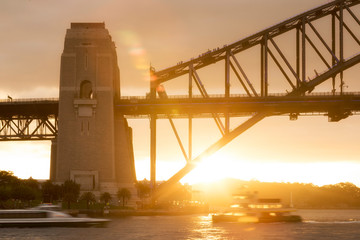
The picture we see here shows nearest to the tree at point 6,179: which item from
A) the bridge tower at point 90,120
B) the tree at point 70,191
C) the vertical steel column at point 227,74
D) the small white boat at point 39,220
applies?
the bridge tower at point 90,120

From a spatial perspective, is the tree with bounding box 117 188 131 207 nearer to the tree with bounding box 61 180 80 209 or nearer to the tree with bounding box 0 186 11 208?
the tree with bounding box 61 180 80 209

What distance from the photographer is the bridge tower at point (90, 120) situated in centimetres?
11225

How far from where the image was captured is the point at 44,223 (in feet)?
245

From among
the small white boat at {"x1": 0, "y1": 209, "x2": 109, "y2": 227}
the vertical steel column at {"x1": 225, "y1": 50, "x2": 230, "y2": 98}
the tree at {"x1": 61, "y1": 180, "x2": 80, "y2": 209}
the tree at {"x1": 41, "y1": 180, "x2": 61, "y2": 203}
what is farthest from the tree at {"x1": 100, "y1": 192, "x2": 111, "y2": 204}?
the small white boat at {"x1": 0, "y1": 209, "x2": 109, "y2": 227}

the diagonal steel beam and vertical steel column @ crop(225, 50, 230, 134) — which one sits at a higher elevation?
vertical steel column @ crop(225, 50, 230, 134)

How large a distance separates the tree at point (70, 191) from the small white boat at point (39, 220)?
28.5 meters

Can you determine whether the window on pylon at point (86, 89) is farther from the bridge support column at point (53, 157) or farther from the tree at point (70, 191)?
the tree at point (70, 191)

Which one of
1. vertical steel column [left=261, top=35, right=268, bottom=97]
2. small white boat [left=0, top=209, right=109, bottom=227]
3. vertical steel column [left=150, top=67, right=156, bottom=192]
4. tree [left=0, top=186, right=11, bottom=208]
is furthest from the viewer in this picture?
vertical steel column [left=150, top=67, right=156, bottom=192]

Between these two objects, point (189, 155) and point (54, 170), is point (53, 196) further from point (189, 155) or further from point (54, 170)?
point (189, 155)

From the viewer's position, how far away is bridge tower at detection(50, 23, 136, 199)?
112250 mm

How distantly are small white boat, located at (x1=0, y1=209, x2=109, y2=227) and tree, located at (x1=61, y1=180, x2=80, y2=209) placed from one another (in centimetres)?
2851

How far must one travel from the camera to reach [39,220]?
73.8 meters

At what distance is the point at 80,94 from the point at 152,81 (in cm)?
1210

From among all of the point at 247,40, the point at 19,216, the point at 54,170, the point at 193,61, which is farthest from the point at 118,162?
the point at 19,216
